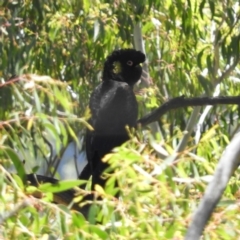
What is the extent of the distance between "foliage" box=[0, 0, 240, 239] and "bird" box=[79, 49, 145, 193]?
0.09 metres

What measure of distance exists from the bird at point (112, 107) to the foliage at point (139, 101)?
9 centimetres

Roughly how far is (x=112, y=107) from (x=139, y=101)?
43cm

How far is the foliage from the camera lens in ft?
5.76

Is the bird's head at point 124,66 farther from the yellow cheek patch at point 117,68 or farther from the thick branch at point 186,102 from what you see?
the thick branch at point 186,102

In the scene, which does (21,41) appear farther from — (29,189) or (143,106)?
(29,189)

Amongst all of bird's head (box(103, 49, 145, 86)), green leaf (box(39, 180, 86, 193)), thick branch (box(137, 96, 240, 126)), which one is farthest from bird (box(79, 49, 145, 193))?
green leaf (box(39, 180, 86, 193))

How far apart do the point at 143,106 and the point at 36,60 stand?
73 centimetres

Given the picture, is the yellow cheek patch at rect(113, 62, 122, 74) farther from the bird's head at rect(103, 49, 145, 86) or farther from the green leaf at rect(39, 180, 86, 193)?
the green leaf at rect(39, 180, 86, 193)

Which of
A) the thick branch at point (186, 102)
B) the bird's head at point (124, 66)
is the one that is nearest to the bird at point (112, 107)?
the bird's head at point (124, 66)

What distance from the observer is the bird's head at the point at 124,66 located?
404cm

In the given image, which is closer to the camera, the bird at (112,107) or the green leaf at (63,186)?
the green leaf at (63,186)

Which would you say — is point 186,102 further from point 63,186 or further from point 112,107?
point 63,186

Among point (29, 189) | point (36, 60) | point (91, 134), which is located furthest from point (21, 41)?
point (29, 189)

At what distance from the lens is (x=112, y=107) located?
385 cm
